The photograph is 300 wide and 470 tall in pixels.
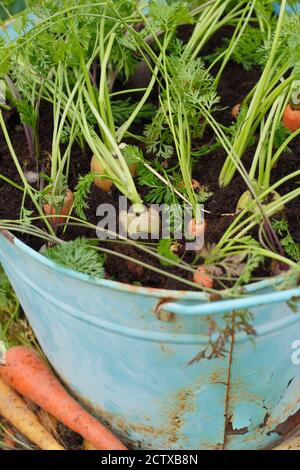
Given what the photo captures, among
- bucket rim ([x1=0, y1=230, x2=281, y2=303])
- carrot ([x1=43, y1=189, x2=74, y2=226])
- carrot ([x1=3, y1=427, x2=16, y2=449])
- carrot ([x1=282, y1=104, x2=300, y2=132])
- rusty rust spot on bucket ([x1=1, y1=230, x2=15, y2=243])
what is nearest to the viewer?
bucket rim ([x1=0, y1=230, x2=281, y2=303])

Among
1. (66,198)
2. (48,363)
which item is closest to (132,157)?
(66,198)

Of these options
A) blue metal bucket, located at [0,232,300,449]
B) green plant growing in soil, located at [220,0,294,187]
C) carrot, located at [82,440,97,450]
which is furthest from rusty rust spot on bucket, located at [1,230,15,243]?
carrot, located at [82,440,97,450]

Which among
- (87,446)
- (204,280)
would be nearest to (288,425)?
(87,446)

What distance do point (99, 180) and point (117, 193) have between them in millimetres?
41

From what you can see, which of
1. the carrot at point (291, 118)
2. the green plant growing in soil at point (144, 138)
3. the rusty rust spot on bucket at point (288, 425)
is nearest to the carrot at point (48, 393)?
the rusty rust spot on bucket at point (288, 425)

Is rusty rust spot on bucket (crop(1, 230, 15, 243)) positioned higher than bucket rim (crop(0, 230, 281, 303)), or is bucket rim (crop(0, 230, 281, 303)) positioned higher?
rusty rust spot on bucket (crop(1, 230, 15, 243))

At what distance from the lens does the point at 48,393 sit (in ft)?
4.60

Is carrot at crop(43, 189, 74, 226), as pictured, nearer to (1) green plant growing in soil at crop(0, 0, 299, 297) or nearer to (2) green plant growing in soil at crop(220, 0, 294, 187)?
(1) green plant growing in soil at crop(0, 0, 299, 297)

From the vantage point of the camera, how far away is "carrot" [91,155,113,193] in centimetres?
121

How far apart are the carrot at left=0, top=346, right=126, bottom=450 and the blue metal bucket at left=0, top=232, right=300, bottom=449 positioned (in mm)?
28

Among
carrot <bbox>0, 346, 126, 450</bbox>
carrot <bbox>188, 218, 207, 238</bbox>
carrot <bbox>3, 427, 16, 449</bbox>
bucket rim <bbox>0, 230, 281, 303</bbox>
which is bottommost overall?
carrot <bbox>3, 427, 16, 449</bbox>

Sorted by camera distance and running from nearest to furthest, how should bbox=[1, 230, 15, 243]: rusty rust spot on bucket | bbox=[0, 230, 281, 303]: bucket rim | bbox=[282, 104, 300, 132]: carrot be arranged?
1. bbox=[0, 230, 281, 303]: bucket rim
2. bbox=[1, 230, 15, 243]: rusty rust spot on bucket
3. bbox=[282, 104, 300, 132]: carrot
